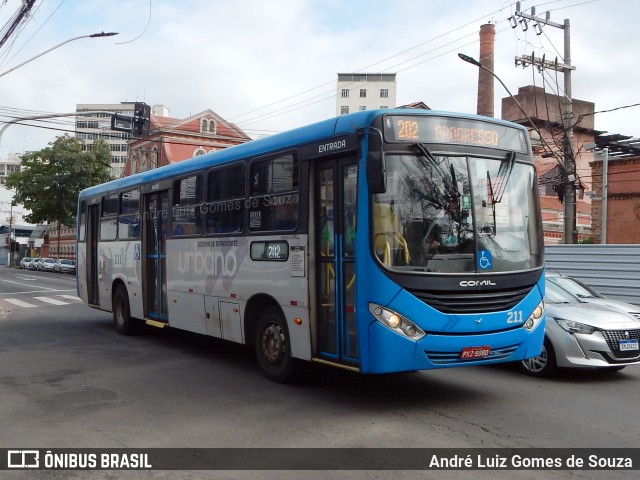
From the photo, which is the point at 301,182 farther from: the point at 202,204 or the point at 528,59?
the point at 528,59

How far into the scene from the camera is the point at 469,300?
6.70 m

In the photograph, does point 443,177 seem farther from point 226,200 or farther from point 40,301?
point 40,301

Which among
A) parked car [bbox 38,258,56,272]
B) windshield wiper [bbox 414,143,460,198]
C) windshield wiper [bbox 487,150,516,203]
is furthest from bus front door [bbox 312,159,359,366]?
parked car [bbox 38,258,56,272]

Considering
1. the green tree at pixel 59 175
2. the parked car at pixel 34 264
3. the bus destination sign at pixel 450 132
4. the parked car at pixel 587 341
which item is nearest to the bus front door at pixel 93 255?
the bus destination sign at pixel 450 132

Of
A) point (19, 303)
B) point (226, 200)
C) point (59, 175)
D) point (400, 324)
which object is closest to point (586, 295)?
point (400, 324)

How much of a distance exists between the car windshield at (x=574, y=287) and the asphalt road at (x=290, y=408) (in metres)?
1.37

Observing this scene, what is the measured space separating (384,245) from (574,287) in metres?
5.18

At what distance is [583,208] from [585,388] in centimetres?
4434

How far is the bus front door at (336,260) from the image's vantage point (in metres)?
7.01

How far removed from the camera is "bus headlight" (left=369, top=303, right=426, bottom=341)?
6.49m

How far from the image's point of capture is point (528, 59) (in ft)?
94.9

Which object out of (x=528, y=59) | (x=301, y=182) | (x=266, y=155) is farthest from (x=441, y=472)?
(x=528, y=59)

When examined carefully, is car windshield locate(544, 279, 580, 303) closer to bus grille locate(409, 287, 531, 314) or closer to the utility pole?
bus grille locate(409, 287, 531, 314)

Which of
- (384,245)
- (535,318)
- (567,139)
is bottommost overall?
(535,318)
